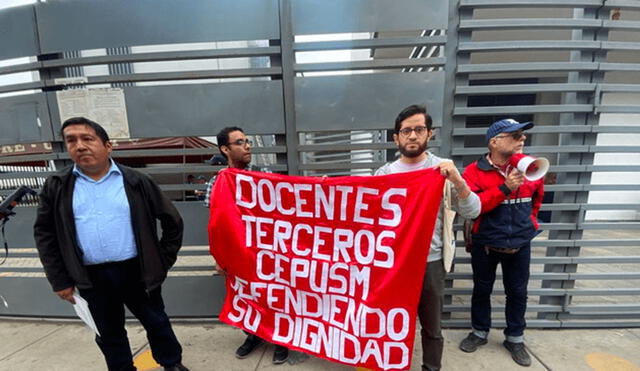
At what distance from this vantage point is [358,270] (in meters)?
2.12

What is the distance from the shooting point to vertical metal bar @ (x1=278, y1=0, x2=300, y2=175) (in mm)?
2684

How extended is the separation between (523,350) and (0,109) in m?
5.85

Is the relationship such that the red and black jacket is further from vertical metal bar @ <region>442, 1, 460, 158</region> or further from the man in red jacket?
vertical metal bar @ <region>442, 1, 460, 158</region>

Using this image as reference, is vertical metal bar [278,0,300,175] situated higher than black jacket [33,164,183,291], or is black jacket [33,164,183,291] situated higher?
vertical metal bar [278,0,300,175]

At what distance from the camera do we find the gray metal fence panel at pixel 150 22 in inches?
107

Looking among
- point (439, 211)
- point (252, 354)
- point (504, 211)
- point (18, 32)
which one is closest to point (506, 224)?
point (504, 211)

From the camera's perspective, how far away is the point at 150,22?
276 centimetres

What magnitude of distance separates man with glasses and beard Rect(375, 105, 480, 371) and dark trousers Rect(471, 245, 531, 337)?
63 centimetres

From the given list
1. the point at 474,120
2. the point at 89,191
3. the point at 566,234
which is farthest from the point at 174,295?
the point at 474,120

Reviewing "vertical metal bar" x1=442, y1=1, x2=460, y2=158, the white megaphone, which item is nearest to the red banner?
the white megaphone

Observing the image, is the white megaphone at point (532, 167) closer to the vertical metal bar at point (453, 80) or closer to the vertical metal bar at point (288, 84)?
the vertical metal bar at point (453, 80)

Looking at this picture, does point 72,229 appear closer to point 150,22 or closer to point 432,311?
point 150,22

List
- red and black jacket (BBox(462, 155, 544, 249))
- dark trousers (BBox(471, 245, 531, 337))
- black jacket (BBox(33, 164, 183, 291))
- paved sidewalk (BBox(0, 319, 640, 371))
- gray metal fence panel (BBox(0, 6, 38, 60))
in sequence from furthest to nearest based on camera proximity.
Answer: gray metal fence panel (BBox(0, 6, 38, 60)) → paved sidewalk (BBox(0, 319, 640, 371)) → dark trousers (BBox(471, 245, 531, 337)) → red and black jacket (BBox(462, 155, 544, 249)) → black jacket (BBox(33, 164, 183, 291))

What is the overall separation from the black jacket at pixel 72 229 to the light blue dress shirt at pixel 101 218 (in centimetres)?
4
